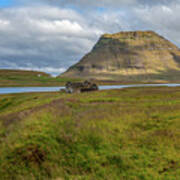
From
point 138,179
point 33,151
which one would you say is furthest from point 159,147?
point 33,151

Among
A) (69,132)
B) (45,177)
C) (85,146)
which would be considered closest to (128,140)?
(85,146)

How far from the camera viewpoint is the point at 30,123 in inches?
698

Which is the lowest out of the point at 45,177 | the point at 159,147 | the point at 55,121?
the point at 45,177

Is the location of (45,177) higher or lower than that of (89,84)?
lower

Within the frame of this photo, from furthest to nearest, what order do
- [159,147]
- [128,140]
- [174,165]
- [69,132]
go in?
[69,132] < [128,140] < [159,147] < [174,165]

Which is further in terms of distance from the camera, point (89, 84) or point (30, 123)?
point (89, 84)

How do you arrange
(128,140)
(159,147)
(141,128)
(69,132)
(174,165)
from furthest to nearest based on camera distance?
(141,128) → (69,132) → (128,140) → (159,147) → (174,165)

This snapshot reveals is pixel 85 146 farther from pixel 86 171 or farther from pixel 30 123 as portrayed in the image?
pixel 30 123

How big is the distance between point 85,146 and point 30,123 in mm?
5093

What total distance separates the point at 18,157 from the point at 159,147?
29.4 feet

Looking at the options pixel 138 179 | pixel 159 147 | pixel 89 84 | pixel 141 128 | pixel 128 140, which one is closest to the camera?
pixel 138 179

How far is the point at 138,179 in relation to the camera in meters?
12.0

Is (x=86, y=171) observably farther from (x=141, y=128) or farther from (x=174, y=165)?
(x=141, y=128)

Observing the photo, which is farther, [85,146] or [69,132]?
[69,132]
